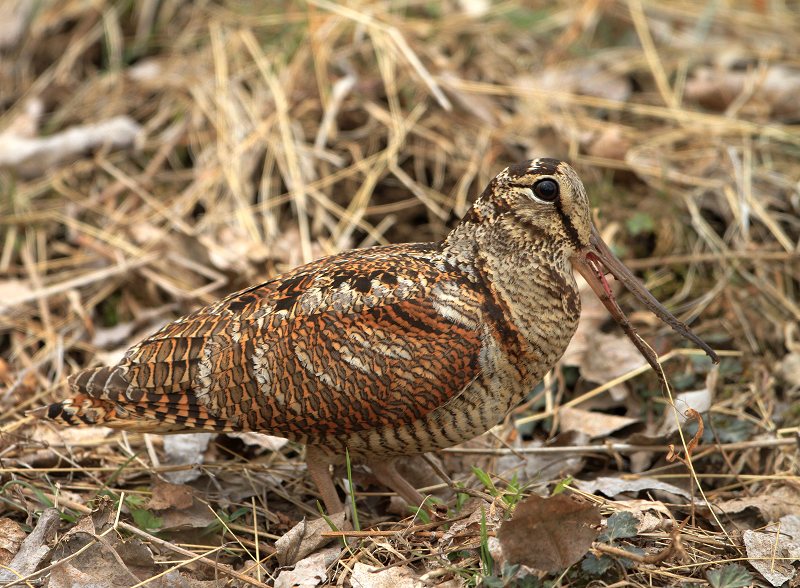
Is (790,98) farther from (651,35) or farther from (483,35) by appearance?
(483,35)

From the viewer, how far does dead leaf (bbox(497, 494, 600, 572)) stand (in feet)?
9.84

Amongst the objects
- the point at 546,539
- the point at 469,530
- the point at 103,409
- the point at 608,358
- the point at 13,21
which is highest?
the point at 13,21

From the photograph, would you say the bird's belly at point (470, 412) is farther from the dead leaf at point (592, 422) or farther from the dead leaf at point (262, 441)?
the dead leaf at point (592, 422)

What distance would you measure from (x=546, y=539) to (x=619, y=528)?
0.97ft

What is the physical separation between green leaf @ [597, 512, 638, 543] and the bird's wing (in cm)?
66

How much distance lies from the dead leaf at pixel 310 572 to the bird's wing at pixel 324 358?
412 mm

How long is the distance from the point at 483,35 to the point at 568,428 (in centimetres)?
314

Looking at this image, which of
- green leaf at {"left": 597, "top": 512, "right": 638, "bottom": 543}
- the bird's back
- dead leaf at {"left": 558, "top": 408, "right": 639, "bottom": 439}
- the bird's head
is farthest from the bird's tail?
dead leaf at {"left": 558, "top": 408, "right": 639, "bottom": 439}

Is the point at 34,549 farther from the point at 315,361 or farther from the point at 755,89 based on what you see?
the point at 755,89

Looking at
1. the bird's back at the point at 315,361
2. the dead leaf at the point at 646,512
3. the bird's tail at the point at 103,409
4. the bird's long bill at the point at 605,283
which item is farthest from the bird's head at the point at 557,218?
the bird's tail at the point at 103,409

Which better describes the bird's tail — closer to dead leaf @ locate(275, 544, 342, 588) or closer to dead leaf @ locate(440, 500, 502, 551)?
dead leaf @ locate(275, 544, 342, 588)

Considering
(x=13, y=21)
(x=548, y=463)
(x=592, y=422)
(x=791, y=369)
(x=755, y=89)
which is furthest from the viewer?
(x=13, y=21)

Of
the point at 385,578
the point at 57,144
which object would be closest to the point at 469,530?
the point at 385,578

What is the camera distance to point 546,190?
3494 mm
